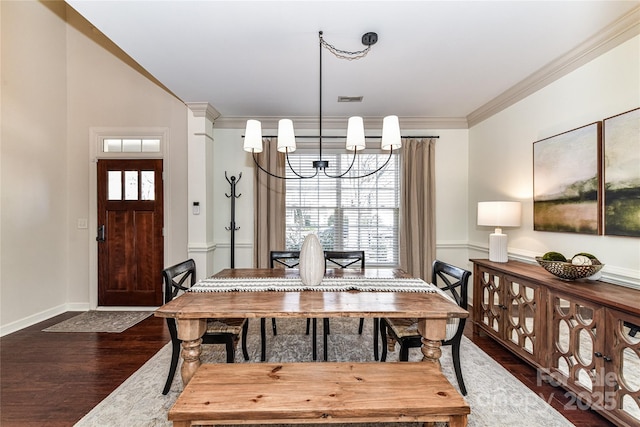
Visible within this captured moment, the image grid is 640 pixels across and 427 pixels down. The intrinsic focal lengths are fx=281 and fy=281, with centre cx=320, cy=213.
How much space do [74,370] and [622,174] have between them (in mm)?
4337

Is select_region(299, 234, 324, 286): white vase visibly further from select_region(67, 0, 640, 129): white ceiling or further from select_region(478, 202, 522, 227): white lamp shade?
select_region(478, 202, 522, 227): white lamp shade

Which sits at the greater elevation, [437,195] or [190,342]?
[437,195]

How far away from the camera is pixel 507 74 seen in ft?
8.80

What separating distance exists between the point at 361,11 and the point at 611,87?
74.1 inches

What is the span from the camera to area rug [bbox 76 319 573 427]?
1.72 m

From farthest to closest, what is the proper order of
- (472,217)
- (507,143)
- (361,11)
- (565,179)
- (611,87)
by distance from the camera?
(472,217) < (507,143) < (565,179) < (611,87) < (361,11)

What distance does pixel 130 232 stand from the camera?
12.1 feet

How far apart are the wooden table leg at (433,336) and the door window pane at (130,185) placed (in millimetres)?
3764

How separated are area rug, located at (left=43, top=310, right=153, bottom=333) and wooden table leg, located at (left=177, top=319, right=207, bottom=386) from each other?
6.31ft

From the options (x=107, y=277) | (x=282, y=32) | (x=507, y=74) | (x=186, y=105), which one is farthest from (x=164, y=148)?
(x=507, y=74)

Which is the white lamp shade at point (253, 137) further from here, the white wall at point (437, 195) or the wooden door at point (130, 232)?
the wooden door at point (130, 232)

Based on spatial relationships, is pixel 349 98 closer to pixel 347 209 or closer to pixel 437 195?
pixel 347 209

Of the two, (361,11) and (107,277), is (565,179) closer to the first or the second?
(361,11)

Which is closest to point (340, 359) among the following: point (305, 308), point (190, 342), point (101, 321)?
point (305, 308)
